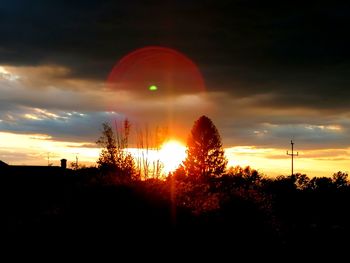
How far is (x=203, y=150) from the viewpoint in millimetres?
89938

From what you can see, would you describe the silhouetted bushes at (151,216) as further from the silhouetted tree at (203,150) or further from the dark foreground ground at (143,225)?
the silhouetted tree at (203,150)

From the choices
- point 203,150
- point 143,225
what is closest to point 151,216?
point 143,225

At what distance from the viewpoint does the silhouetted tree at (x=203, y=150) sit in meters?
89.7

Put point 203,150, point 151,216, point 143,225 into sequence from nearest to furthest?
point 143,225 → point 151,216 → point 203,150

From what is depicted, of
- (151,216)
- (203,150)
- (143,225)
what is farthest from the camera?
(203,150)

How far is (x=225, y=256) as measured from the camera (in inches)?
979

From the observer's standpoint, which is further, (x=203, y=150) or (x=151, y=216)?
(x=203, y=150)

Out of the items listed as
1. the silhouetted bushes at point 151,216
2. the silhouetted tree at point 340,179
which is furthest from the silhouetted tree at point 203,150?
the silhouetted bushes at point 151,216

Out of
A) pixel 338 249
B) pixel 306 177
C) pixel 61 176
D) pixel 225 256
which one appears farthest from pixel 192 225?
pixel 306 177

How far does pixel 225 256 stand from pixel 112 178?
7.41m

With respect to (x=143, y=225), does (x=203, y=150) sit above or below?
above

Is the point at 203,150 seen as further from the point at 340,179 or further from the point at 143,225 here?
the point at 143,225

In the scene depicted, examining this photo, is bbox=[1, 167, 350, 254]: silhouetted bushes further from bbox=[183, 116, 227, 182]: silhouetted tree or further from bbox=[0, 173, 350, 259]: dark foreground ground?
bbox=[183, 116, 227, 182]: silhouetted tree

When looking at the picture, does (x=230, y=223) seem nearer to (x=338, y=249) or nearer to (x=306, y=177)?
(x=338, y=249)
